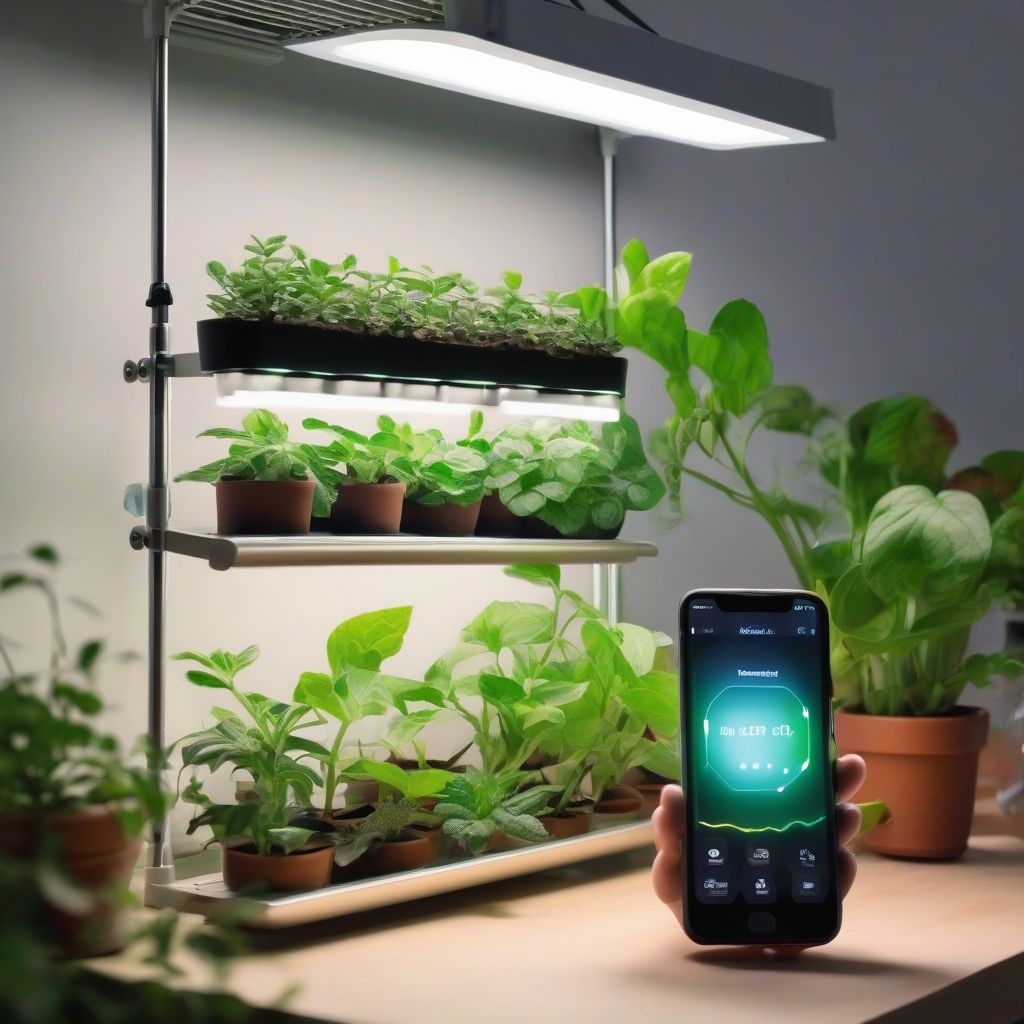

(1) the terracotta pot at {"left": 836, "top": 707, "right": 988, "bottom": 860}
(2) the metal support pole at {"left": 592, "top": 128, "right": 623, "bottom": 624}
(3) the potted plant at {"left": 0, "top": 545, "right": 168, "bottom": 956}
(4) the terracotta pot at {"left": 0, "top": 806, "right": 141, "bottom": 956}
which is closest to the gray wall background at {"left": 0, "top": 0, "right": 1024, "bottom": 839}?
(2) the metal support pole at {"left": 592, "top": 128, "right": 623, "bottom": 624}

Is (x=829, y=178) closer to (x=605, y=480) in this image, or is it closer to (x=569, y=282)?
(x=569, y=282)

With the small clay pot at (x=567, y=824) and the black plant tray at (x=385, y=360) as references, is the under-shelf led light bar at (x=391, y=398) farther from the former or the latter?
the small clay pot at (x=567, y=824)

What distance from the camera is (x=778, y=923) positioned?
99 centimetres

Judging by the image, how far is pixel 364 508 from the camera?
121 cm

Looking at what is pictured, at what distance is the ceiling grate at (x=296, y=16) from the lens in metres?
1.08

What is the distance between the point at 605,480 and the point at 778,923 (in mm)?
514

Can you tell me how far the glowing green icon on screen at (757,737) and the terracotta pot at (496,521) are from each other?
1.15ft

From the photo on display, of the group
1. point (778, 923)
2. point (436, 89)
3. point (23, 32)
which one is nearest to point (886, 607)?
point (778, 923)

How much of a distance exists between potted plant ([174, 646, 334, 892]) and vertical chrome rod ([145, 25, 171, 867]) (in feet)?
0.12

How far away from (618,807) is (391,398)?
0.47 meters

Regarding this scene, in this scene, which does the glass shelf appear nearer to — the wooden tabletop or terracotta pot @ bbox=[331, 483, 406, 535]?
terracotta pot @ bbox=[331, 483, 406, 535]

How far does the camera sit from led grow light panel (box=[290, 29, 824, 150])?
1.11 metres

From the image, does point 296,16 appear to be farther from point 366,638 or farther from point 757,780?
point 757,780

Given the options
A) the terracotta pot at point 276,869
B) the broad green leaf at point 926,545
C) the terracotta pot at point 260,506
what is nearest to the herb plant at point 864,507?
the broad green leaf at point 926,545
